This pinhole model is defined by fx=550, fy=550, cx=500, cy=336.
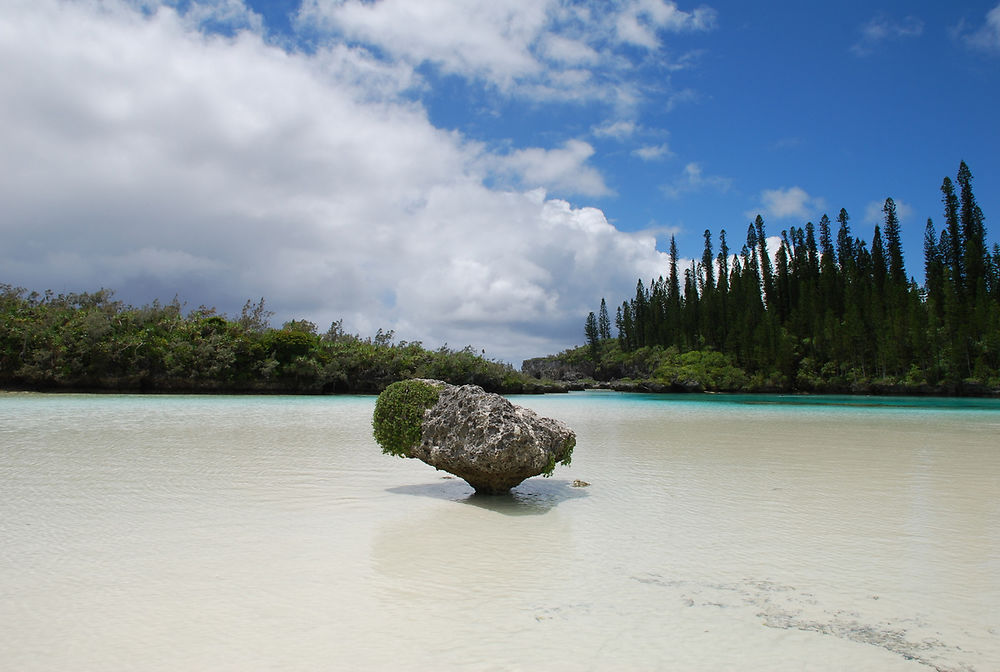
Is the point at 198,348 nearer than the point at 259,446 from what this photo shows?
No

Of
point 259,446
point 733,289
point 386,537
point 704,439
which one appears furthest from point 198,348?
point 733,289

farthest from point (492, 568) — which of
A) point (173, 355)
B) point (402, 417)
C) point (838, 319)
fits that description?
point (838, 319)

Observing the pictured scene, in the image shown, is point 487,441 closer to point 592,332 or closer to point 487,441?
point 487,441

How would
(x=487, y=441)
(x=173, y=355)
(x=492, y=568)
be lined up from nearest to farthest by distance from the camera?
1. (x=492, y=568)
2. (x=487, y=441)
3. (x=173, y=355)

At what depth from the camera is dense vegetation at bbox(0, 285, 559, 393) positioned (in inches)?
1423

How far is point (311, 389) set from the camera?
4500cm

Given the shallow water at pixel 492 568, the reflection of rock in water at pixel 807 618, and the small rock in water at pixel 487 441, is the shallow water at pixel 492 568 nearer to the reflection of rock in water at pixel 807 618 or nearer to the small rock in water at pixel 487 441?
the reflection of rock in water at pixel 807 618

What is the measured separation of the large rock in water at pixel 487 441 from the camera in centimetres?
681

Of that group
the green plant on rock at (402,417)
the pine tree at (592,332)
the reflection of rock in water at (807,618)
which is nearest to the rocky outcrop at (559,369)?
the pine tree at (592,332)

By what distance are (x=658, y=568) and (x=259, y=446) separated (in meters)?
9.42

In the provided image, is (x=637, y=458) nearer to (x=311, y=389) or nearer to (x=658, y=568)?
(x=658, y=568)

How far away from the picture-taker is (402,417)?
25.6 feet

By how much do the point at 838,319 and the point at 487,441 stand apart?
70.7 metres

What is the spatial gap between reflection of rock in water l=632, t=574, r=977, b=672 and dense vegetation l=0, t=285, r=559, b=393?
1673 inches
